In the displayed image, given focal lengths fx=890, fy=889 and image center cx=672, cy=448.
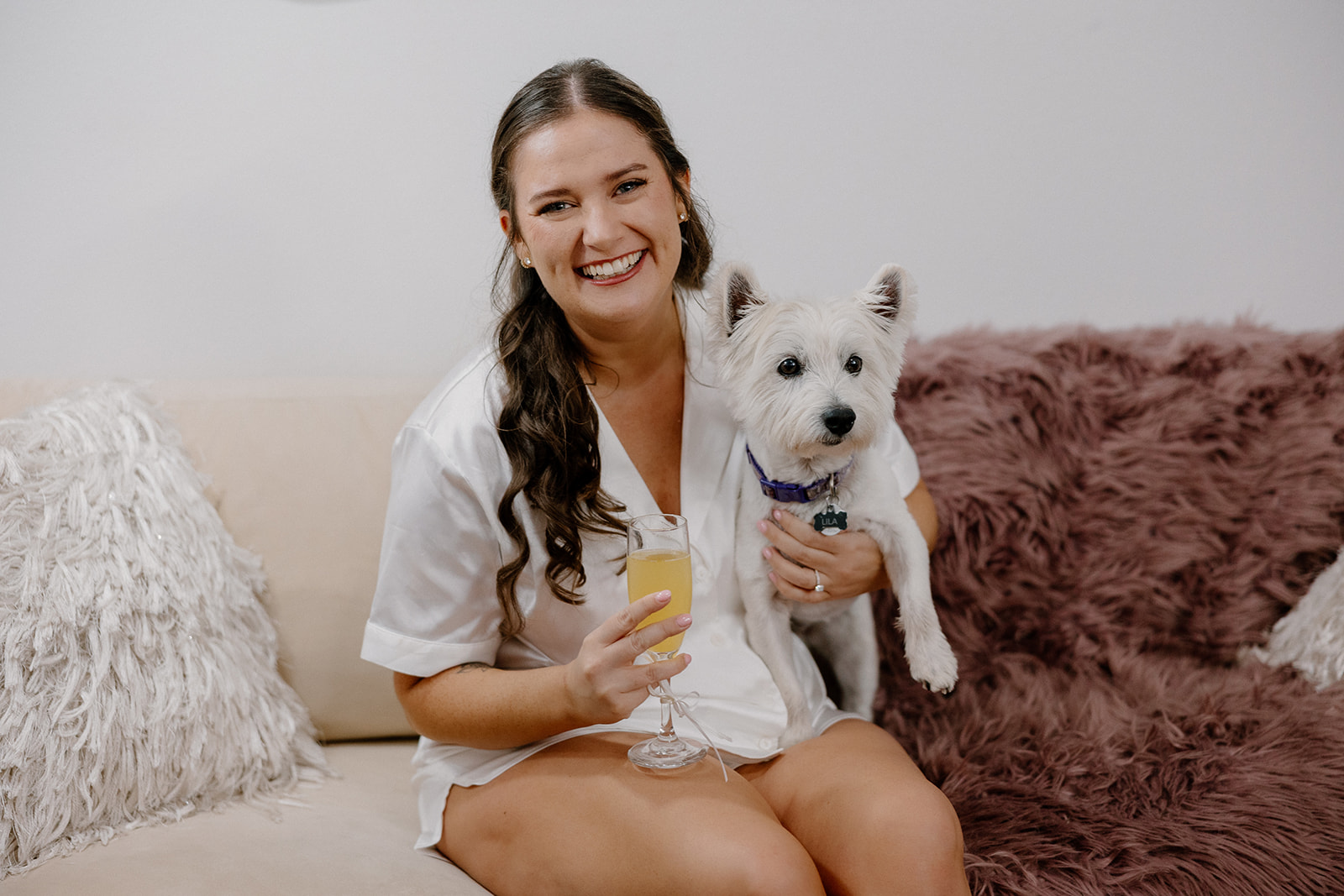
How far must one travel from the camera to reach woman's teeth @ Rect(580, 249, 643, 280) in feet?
4.59

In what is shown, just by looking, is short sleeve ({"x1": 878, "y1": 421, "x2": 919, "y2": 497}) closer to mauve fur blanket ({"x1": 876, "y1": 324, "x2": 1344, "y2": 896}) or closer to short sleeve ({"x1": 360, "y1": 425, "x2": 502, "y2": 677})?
mauve fur blanket ({"x1": 876, "y1": 324, "x2": 1344, "y2": 896})

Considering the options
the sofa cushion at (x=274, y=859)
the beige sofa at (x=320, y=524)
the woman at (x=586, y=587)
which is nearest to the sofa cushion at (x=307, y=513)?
the beige sofa at (x=320, y=524)

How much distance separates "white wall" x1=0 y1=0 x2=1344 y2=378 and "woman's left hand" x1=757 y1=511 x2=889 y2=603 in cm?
107

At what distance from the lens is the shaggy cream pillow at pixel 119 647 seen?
1.43 metres

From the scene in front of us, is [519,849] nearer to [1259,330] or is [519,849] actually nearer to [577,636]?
[577,636]

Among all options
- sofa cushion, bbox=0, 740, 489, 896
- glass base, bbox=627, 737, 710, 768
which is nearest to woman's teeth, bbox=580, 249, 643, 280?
glass base, bbox=627, 737, 710, 768

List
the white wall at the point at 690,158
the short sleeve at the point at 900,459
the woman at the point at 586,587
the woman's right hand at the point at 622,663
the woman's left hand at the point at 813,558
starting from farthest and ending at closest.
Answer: the white wall at the point at 690,158
the short sleeve at the point at 900,459
the woman's left hand at the point at 813,558
the woman at the point at 586,587
the woman's right hand at the point at 622,663

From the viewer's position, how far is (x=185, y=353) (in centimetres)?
224

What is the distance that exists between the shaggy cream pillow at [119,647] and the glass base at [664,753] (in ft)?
2.50

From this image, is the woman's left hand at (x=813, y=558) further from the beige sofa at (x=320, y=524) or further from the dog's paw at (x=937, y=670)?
the beige sofa at (x=320, y=524)

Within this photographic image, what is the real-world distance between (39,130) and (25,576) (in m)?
1.22

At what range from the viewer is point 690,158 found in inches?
90.5

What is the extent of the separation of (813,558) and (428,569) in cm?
62

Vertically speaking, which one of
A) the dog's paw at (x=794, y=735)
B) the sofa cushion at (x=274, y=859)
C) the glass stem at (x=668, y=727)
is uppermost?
the glass stem at (x=668, y=727)
